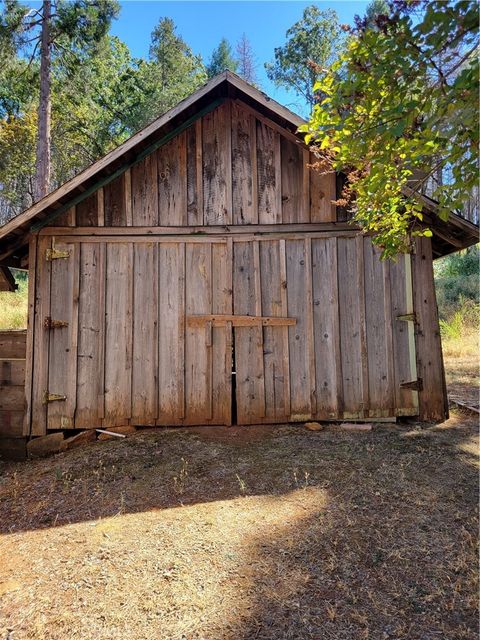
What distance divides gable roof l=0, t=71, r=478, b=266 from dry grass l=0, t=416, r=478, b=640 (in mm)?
2879

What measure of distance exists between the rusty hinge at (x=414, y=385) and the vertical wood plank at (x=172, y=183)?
Result: 151 inches

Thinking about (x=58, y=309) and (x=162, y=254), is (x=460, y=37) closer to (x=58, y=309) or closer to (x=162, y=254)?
(x=162, y=254)

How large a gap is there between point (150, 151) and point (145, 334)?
2627 mm

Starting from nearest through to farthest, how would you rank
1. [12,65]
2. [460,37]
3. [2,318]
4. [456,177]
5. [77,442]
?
[460,37]
[456,177]
[77,442]
[12,65]
[2,318]

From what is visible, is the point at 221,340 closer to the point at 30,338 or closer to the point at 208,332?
the point at 208,332

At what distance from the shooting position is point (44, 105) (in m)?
13.2

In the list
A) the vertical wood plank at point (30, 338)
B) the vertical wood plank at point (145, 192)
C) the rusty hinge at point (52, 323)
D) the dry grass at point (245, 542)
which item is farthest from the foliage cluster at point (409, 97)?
the vertical wood plank at point (30, 338)

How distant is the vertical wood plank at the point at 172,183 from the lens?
5.65 metres

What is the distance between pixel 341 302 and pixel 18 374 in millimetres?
4663

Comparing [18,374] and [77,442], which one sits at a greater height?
[18,374]

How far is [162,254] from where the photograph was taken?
5.62 metres

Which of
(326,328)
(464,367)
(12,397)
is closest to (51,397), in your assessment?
(12,397)

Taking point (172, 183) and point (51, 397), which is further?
point (172, 183)

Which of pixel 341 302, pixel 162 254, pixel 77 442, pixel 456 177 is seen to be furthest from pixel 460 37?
pixel 77 442
